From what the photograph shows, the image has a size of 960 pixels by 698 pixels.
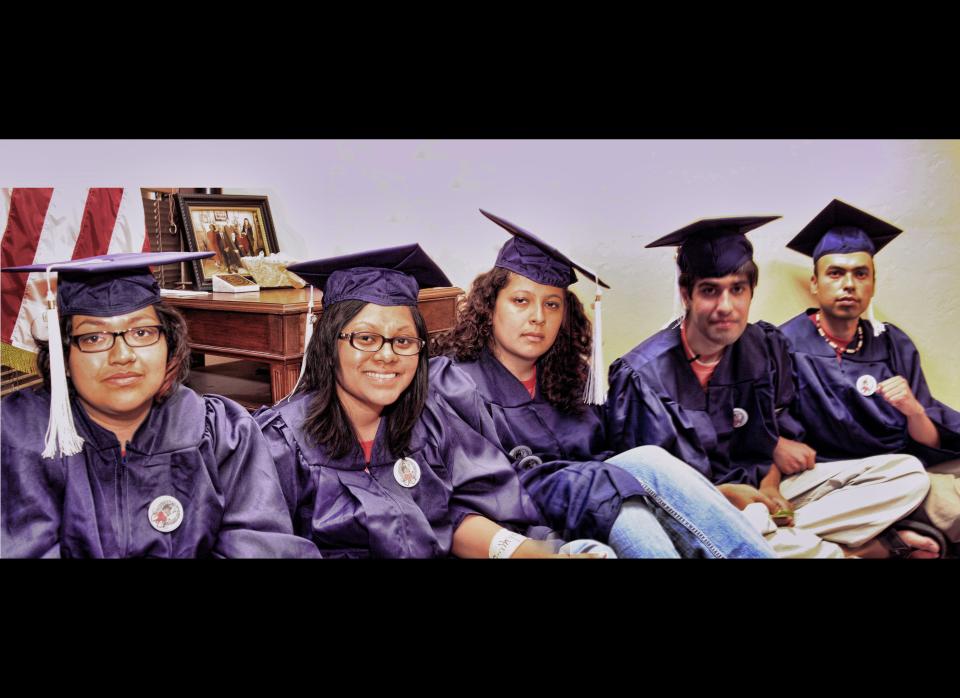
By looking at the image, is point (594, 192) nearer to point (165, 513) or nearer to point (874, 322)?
point (874, 322)

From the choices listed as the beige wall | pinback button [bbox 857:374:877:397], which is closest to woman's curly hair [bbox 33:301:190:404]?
the beige wall

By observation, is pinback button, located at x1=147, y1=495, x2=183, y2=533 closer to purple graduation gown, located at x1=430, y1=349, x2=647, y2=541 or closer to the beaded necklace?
purple graduation gown, located at x1=430, y1=349, x2=647, y2=541

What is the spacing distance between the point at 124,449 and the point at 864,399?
2.40m

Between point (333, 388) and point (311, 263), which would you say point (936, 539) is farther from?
point (311, 263)

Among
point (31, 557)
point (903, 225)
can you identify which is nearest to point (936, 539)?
point (903, 225)

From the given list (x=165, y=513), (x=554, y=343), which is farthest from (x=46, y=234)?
(x=554, y=343)

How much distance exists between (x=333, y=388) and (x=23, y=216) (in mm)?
1091

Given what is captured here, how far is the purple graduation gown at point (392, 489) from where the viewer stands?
2.43 m

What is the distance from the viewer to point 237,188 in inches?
102

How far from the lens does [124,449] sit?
2.29 meters

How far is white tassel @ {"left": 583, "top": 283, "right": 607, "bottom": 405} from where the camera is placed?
261cm

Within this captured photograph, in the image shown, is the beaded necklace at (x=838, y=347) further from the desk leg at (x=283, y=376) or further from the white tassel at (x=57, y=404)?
the white tassel at (x=57, y=404)

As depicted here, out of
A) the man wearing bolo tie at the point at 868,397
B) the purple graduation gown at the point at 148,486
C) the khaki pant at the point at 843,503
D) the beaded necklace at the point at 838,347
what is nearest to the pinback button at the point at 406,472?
the purple graduation gown at the point at 148,486

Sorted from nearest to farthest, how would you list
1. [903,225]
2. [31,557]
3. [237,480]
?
[31,557]
[237,480]
[903,225]
